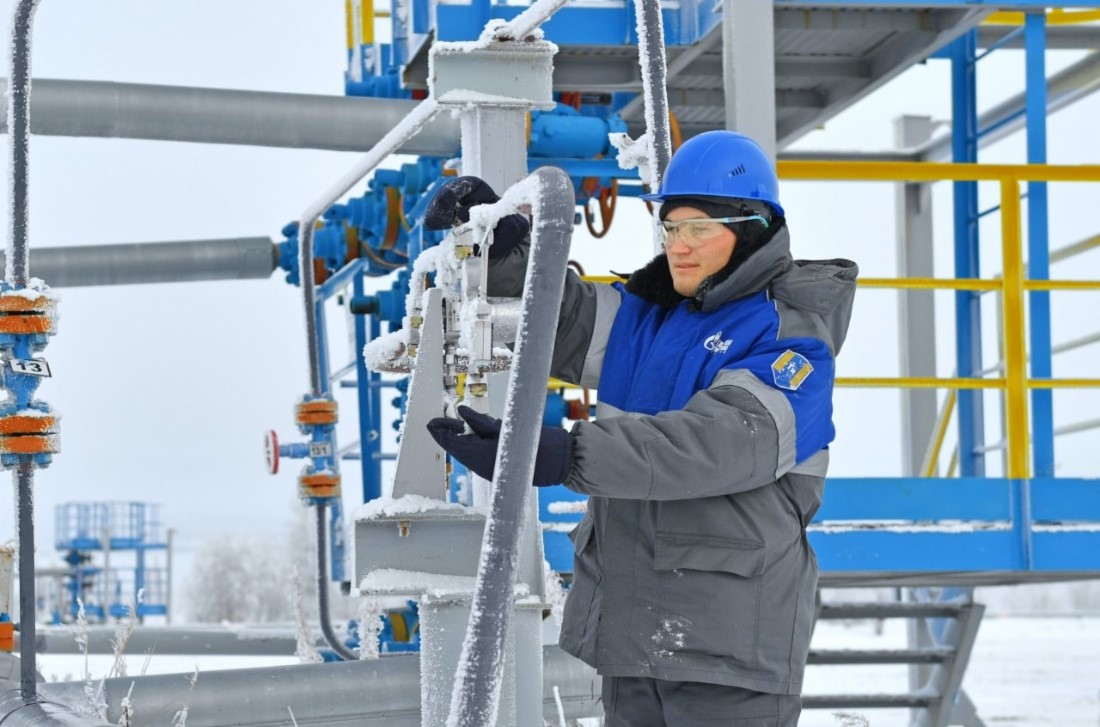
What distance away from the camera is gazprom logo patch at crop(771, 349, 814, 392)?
2.08m

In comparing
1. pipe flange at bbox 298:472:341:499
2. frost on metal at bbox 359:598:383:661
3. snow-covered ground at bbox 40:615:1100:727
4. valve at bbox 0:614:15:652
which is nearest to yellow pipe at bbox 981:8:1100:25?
snow-covered ground at bbox 40:615:1100:727

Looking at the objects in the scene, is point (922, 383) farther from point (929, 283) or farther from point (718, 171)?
point (718, 171)

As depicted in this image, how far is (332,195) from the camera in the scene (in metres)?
4.18

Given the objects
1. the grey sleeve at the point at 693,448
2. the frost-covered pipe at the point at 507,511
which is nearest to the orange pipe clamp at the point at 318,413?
→ the grey sleeve at the point at 693,448

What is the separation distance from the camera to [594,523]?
230 cm

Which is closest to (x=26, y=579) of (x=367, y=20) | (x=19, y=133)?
(x=19, y=133)

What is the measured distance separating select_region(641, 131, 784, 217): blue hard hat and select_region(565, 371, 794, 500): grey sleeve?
363 millimetres

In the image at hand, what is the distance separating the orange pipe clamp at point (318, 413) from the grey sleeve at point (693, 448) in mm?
3538

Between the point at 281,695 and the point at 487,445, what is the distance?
1526 mm

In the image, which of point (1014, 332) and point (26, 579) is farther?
point (1014, 332)

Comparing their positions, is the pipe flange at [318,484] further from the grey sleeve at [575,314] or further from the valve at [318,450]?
the grey sleeve at [575,314]

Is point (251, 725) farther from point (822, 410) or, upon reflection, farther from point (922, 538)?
point (922, 538)

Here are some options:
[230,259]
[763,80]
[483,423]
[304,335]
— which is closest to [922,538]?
[763,80]

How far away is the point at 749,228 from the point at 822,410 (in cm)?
33
